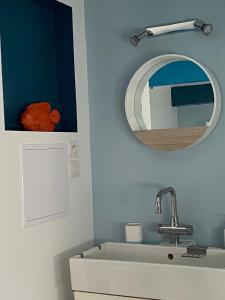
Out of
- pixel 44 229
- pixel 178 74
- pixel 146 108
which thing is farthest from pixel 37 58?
pixel 44 229

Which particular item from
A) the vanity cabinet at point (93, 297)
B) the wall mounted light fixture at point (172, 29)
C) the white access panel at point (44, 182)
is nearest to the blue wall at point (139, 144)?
the wall mounted light fixture at point (172, 29)

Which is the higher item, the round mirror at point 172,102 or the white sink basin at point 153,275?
the round mirror at point 172,102

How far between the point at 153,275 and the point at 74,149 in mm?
794

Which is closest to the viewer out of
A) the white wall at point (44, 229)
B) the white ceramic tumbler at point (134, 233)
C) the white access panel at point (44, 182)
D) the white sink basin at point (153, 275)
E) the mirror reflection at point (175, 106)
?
the white sink basin at point (153, 275)

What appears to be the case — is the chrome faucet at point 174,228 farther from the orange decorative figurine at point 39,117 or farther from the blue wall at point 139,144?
the orange decorative figurine at point 39,117

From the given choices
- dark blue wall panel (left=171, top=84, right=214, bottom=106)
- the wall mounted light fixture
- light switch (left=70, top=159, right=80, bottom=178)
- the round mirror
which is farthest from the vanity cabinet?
the wall mounted light fixture

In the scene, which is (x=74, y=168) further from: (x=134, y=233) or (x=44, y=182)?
(x=134, y=233)

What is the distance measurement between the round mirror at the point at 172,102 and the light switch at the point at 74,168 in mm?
340

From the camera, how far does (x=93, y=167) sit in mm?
2584

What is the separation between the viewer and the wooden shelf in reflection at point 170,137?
2.24 meters

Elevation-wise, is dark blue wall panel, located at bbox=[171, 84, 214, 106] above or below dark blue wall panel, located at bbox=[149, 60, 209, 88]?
below

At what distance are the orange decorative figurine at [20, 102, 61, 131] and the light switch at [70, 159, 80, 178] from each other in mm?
213

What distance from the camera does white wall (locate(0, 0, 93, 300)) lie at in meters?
2.00

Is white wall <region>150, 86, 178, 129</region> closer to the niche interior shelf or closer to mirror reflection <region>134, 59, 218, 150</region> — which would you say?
mirror reflection <region>134, 59, 218, 150</region>
